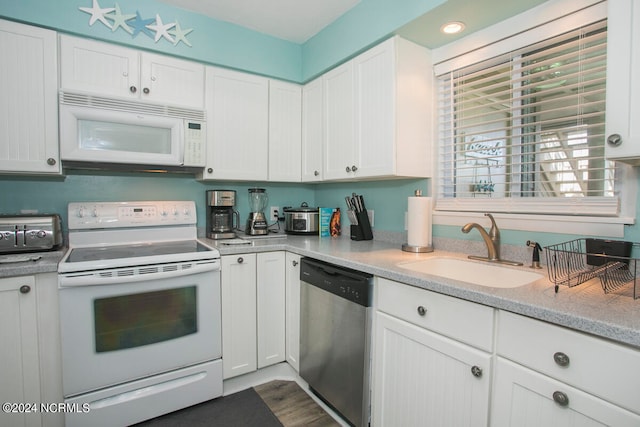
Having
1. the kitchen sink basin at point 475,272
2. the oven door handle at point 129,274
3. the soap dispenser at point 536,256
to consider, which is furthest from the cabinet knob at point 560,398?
the oven door handle at point 129,274

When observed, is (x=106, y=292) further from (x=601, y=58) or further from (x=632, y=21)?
(x=601, y=58)

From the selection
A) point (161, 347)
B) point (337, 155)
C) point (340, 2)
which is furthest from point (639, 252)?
point (161, 347)

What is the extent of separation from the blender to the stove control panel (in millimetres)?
405

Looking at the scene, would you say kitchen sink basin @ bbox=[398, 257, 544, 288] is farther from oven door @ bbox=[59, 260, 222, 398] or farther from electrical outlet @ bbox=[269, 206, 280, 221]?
electrical outlet @ bbox=[269, 206, 280, 221]

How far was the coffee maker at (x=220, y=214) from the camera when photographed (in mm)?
2322

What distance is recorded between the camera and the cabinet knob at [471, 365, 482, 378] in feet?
3.56

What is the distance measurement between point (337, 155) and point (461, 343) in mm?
1504

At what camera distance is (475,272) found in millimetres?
1646

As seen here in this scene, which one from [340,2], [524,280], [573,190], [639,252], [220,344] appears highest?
[340,2]

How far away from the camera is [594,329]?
0.83m

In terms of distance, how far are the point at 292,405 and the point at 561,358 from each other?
4.98 feet

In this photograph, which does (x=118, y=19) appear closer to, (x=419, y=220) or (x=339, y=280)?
(x=339, y=280)

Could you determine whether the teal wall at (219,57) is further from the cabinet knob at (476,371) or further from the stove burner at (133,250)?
the cabinet knob at (476,371)

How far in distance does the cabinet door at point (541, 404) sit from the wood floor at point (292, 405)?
103 centimetres
